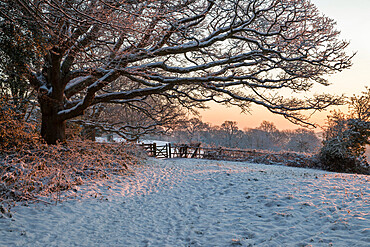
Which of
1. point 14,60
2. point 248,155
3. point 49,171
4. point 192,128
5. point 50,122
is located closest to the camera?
point 49,171

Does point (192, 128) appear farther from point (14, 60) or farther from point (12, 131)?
point (12, 131)

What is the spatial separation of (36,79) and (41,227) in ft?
21.5

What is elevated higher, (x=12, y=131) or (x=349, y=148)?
(x=12, y=131)

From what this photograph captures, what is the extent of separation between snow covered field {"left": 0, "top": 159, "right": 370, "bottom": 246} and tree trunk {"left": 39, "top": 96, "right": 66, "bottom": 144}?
3630mm

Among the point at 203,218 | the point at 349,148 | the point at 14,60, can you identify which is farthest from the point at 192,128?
the point at 203,218

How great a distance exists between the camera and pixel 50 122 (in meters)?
8.73

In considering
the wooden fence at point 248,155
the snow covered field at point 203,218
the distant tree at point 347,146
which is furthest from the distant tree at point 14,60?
the distant tree at point 347,146

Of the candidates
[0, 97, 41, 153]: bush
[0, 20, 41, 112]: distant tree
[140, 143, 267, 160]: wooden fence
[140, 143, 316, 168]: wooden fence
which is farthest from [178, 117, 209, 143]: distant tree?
[0, 20, 41, 112]: distant tree

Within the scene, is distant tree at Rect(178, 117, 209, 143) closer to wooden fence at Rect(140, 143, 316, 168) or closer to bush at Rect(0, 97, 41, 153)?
wooden fence at Rect(140, 143, 316, 168)

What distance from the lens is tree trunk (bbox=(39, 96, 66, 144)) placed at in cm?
855

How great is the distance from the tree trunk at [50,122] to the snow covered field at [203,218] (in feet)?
11.9

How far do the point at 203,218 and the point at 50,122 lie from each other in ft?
24.5

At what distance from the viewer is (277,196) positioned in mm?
6004

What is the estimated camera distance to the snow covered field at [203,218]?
3.87 meters
